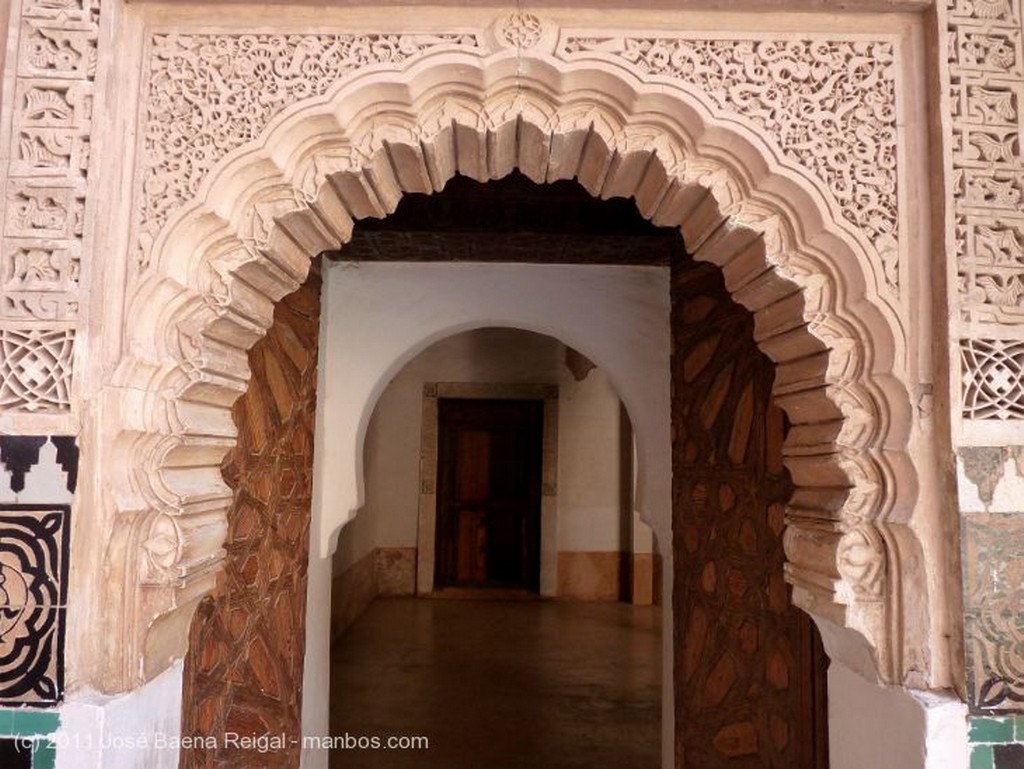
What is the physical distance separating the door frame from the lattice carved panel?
4.35m

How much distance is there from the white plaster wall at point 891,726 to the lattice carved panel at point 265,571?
1746 mm

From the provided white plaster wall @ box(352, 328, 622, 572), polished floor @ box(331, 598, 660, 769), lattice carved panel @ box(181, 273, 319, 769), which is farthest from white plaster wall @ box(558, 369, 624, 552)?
lattice carved panel @ box(181, 273, 319, 769)

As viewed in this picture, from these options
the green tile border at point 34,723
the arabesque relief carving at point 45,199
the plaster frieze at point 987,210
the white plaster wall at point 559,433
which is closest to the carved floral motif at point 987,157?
the plaster frieze at point 987,210

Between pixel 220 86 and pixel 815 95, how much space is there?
4.16ft

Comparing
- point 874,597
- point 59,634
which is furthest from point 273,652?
point 874,597

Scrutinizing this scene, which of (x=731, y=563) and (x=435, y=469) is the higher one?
(x=435, y=469)

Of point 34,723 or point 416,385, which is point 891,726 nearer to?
point 34,723

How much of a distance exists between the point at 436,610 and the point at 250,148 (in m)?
6.22

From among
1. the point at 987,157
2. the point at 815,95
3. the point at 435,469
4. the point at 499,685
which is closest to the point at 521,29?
the point at 815,95

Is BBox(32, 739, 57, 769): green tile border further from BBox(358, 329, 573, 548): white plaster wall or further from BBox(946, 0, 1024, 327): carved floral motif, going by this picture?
BBox(358, 329, 573, 548): white plaster wall

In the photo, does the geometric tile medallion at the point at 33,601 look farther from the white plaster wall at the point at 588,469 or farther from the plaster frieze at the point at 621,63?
the white plaster wall at the point at 588,469

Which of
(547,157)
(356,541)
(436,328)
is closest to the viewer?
(547,157)

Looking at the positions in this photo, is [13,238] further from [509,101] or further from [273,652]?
[273,652]

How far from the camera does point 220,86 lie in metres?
1.54
